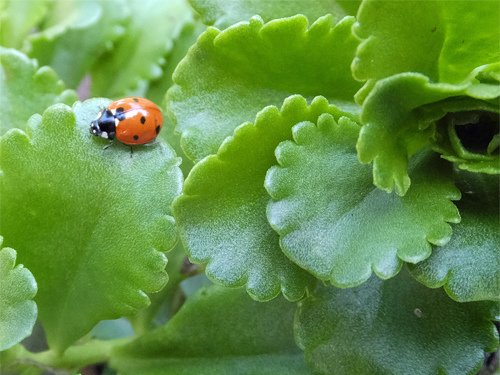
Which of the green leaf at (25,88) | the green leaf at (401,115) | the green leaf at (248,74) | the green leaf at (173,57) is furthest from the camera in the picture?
the green leaf at (173,57)

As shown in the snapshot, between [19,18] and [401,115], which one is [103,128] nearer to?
[401,115]

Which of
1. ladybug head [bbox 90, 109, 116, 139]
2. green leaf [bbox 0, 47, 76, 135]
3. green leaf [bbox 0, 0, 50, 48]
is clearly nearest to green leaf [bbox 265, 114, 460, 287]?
ladybug head [bbox 90, 109, 116, 139]

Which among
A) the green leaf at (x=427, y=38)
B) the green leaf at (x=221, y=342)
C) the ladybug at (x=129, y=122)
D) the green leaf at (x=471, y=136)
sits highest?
the green leaf at (x=427, y=38)

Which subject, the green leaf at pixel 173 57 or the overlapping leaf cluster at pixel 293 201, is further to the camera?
the green leaf at pixel 173 57

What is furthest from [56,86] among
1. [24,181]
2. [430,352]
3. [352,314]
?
[430,352]

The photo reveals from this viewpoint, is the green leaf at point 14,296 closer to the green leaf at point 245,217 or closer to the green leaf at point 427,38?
the green leaf at point 245,217

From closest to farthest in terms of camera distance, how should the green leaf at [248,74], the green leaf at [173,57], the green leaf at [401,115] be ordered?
the green leaf at [401,115]
the green leaf at [248,74]
the green leaf at [173,57]

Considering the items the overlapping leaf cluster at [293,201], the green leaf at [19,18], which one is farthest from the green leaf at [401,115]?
the green leaf at [19,18]

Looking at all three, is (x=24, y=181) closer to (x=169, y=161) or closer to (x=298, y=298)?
(x=169, y=161)
